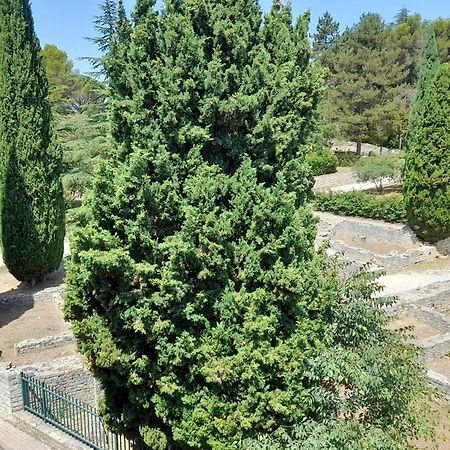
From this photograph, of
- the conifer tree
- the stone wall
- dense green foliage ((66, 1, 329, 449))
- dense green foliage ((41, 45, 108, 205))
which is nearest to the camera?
dense green foliage ((66, 1, 329, 449))

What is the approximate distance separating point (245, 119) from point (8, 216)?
43.0ft

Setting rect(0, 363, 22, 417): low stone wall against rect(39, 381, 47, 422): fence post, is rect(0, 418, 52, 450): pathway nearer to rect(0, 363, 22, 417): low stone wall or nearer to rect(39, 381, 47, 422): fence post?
rect(0, 363, 22, 417): low stone wall

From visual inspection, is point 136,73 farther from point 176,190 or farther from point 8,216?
point 8,216

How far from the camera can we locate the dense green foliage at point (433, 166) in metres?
20.6

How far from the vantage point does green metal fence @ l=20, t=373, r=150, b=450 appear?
8902 mm

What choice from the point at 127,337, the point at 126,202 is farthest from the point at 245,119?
the point at 127,337

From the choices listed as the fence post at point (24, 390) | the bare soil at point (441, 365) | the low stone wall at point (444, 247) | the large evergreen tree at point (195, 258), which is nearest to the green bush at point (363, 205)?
the low stone wall at point (444, 247)

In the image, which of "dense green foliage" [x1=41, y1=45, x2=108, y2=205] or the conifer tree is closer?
"dense green foliage" [x1=41, y1=45, x2=108, y2=205]

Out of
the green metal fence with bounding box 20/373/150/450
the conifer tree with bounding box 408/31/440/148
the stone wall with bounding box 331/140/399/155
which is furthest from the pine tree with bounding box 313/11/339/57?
the green metal fence with bounding box 20/373/150/450

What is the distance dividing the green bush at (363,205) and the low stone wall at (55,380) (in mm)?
15754

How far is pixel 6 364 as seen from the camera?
11.2m

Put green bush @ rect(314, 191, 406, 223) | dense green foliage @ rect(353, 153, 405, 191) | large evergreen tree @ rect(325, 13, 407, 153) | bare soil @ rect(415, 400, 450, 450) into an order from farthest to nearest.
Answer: large evergreen tree @ rect(325, 13, 407, 153) < dense green foliage @ rect(353, 153, 405, 191) < green bush @ rect(314, 191, 406, 223) < bare soil @ rect(415, 400, 450, 450)

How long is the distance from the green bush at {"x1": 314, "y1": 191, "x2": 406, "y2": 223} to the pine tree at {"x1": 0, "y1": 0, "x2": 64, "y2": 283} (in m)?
12.5

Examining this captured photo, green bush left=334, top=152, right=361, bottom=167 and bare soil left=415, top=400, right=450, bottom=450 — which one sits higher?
green bush left=334, top=152, right=361, bottom=167
